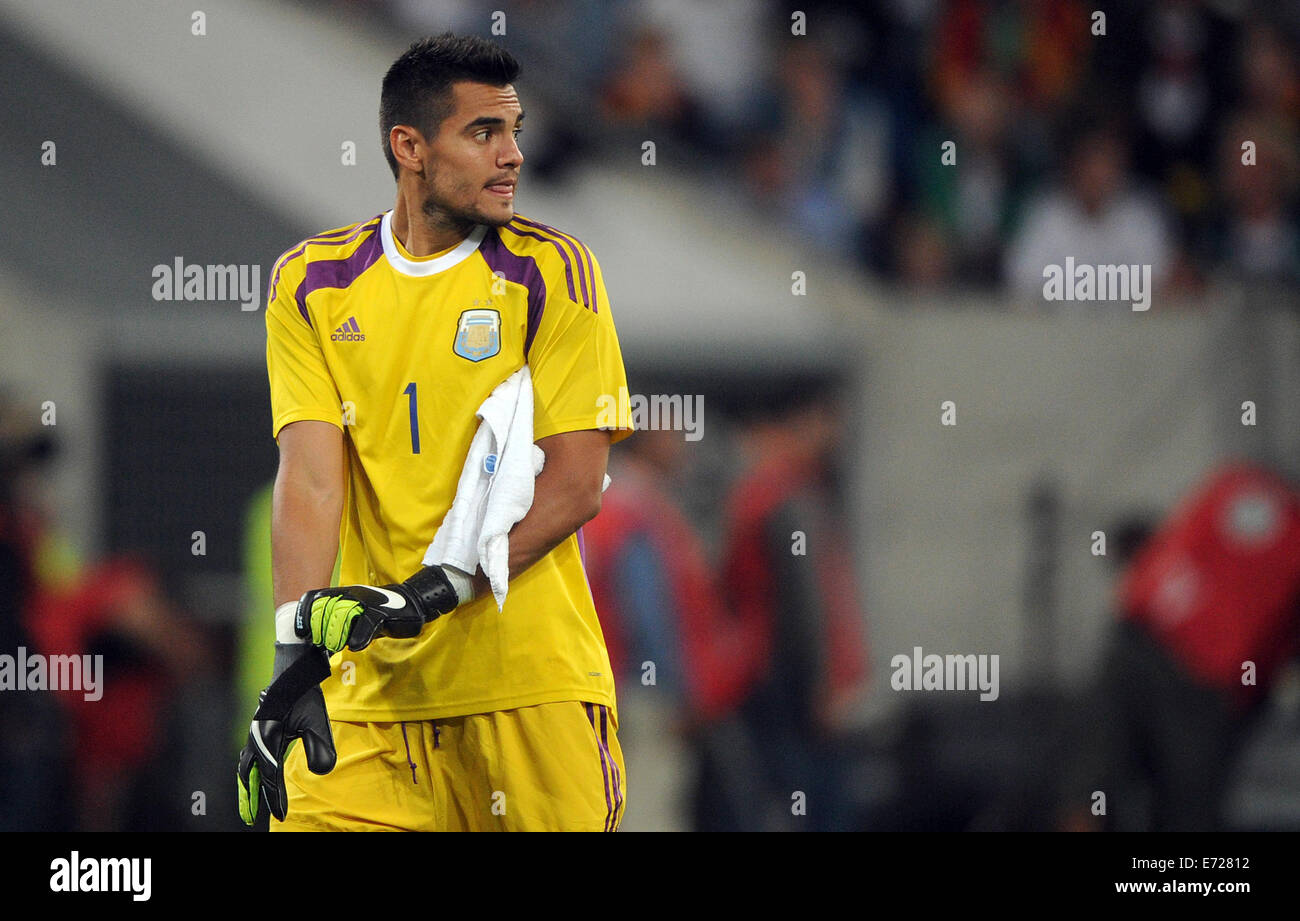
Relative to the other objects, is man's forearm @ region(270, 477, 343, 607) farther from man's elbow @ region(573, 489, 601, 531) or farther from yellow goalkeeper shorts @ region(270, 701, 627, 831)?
man's elbow @ region(573, 489, 601, 531)

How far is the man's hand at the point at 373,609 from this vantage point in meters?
2.74

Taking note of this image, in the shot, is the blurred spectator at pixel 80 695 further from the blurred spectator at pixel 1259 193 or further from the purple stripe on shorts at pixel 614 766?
the blurred spectator at pixel 1259 193

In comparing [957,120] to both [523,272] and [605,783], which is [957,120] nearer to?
[523,272]

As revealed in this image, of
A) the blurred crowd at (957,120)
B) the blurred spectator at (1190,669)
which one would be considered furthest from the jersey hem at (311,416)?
the blurred crowd at (957,120)

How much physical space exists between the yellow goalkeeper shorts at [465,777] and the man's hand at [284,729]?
0.06m

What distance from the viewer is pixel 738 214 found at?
24.2 feet

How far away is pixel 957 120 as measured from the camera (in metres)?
7.70

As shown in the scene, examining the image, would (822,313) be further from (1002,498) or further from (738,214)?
(1002,498)

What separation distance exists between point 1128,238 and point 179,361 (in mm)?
4042

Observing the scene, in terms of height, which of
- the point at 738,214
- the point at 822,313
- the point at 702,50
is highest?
the point at 702,50

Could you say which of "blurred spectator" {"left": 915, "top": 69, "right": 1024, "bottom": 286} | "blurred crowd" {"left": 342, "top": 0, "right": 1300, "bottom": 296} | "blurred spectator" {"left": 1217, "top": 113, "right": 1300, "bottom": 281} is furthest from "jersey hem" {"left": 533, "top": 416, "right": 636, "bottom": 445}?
"blurred spectator" {"left": 1217, "top": 113, "right": 1300, "bottom": 281}

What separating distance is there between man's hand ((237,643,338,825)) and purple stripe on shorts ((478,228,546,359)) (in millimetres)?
661

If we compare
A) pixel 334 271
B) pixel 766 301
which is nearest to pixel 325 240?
pixel 334 271
